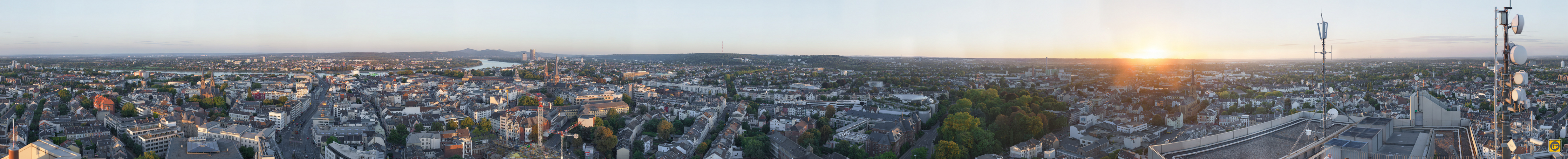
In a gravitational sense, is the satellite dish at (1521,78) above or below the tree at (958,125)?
above

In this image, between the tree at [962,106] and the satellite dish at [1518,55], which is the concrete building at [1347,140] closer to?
the satellite dish at [1518,55]

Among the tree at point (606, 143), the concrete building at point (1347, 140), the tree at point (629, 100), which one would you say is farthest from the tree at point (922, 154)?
the tree at point (629, 100)

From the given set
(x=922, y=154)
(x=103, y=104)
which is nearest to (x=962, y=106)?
(x=922, y=154)

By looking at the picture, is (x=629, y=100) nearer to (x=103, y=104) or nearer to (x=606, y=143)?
(x=606, y=143)

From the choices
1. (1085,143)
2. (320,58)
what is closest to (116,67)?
(320,58)

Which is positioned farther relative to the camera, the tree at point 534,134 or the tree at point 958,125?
the tree at point 534,134

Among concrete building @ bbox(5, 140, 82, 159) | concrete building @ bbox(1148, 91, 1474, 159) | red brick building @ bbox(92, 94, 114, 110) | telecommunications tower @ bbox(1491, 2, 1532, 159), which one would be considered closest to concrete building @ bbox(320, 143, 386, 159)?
concrete building @ bbox(5, 140, 82, 159)
